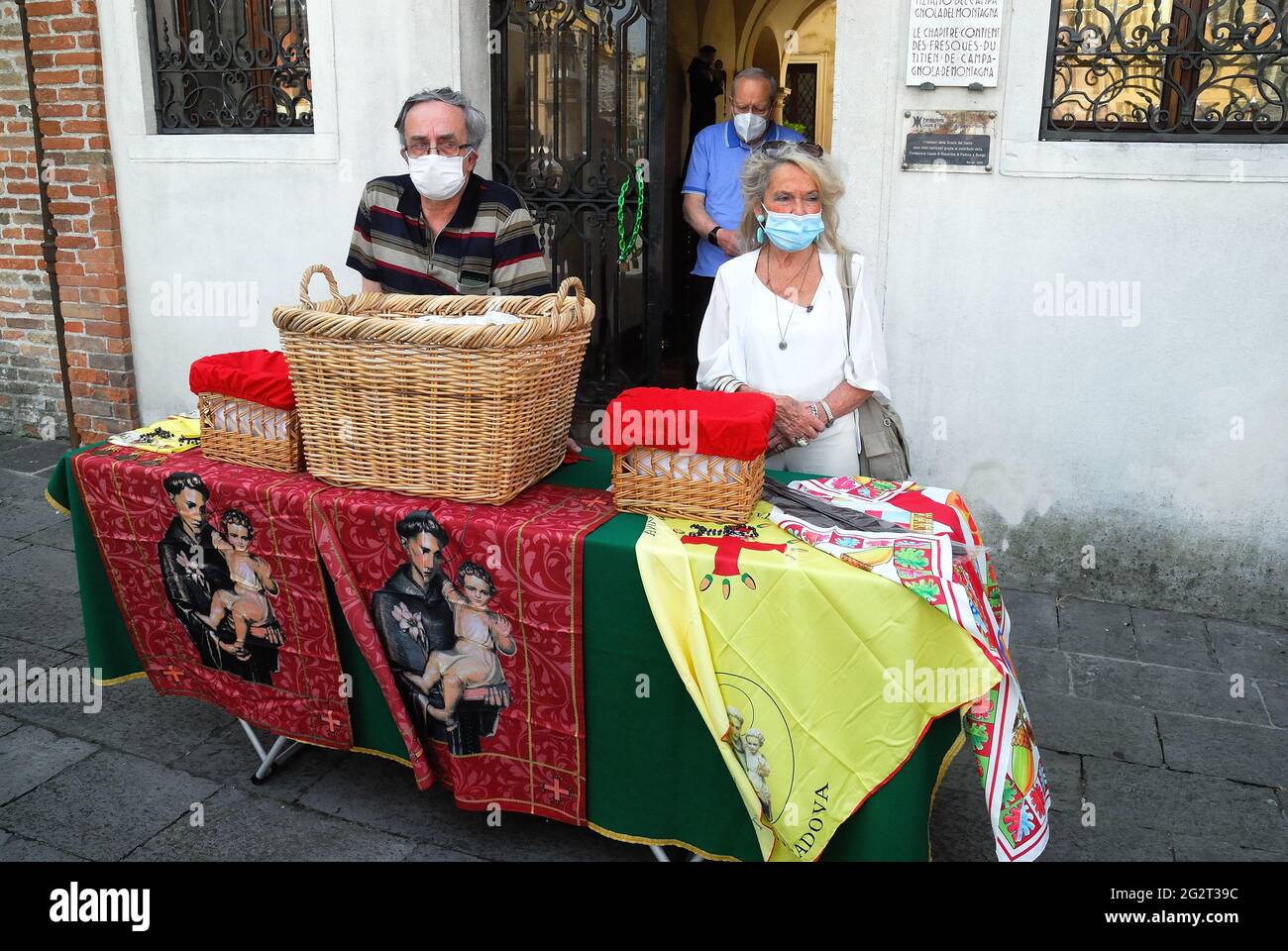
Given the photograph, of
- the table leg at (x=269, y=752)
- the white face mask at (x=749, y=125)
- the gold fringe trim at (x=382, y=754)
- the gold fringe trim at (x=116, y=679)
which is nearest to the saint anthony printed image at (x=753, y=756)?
the gold fringe trim at (x=382, y=754)

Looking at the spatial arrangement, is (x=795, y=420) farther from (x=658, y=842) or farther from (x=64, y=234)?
(x=64, y=234)

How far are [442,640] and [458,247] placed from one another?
4.19ft

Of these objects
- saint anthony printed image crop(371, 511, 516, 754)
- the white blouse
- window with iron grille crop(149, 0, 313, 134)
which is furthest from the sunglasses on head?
window with iron grille crop(149, 0, 313, 134)

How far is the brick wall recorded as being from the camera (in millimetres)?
5914

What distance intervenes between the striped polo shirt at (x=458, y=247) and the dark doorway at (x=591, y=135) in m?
1.96

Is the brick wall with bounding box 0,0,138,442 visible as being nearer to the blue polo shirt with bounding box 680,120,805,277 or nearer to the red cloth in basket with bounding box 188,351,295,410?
the blue polo shirt with bounding box 680,120,805,277

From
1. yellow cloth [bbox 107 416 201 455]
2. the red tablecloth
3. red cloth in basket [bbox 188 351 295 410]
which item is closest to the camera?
the red tablecloth

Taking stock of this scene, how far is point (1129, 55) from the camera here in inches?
168

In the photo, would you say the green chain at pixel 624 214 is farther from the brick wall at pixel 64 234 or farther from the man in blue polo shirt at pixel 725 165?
the brick wall at pixel 64 234

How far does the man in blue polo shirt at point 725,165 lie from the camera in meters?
4.99

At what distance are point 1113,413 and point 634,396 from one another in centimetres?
283
